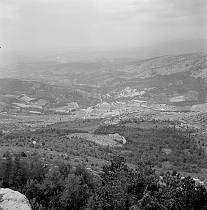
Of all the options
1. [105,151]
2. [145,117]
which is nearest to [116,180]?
[105,151]

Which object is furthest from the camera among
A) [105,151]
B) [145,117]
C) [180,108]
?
[180,108]

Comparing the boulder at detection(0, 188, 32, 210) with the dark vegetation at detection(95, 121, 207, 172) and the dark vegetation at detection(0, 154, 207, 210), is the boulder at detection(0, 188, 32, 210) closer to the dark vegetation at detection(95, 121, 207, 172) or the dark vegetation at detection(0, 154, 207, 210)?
the dark vegetation at detection(0, 154, 207, 210)

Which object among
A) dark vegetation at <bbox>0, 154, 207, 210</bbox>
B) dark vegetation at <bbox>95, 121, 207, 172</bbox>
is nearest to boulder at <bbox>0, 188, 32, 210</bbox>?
dark vegetation at <bbox>0, 154, 207, 210</bbox>

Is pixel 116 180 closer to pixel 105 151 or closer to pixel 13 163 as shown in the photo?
pixel 13 163

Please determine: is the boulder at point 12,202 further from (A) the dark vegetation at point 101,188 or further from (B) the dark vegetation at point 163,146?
(B) the dark vegetation at point 163,146

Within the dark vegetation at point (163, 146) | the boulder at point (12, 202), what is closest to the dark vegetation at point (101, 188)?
the boulder at point (12, 202)

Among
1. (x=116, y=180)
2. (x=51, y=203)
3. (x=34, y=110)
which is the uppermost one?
(x=116, y=180)

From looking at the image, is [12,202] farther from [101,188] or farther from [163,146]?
[163,146]
